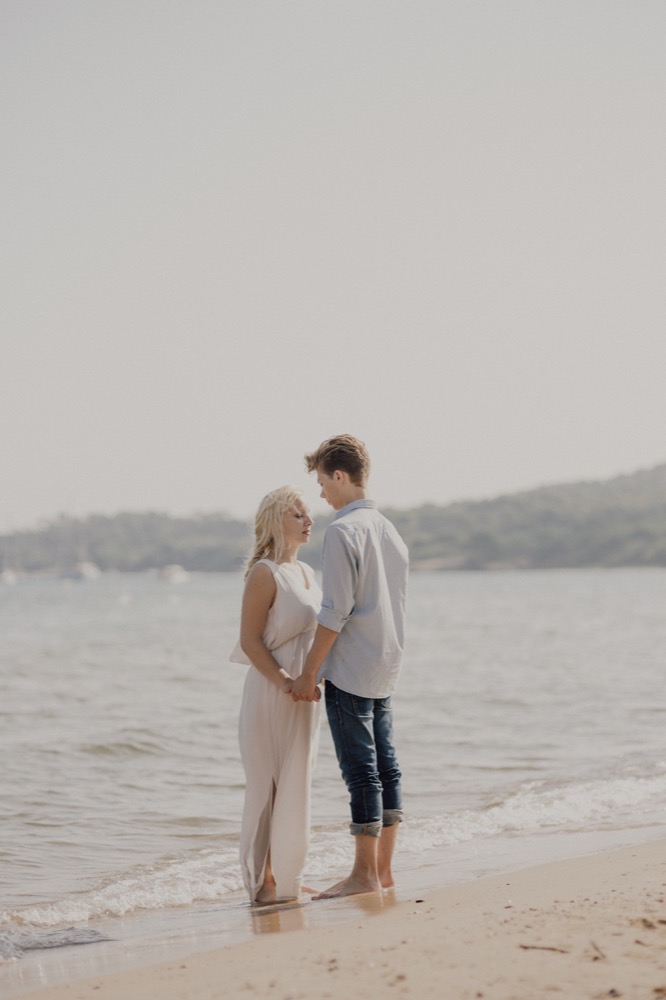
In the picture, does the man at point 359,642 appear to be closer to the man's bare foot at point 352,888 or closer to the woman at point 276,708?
the man's bare foot at point 352,888

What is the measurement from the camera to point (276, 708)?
5.07 m

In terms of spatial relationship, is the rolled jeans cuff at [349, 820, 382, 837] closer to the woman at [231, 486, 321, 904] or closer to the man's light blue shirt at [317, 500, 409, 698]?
the woman at [231, 486, 321, 904]

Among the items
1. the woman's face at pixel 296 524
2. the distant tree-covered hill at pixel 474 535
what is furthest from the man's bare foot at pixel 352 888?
the distant tree-covered hill at pixel 474 535

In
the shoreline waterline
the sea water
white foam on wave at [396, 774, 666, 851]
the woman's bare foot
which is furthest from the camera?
white foam on wave at [396, 774, 666, 851]

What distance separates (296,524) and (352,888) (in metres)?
1.71

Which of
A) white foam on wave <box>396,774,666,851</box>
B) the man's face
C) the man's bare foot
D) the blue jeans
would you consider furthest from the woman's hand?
white foam on wave <box>396,774,666,851</box>

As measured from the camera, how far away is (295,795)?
5105mm

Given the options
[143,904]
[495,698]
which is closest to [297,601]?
[143,904]

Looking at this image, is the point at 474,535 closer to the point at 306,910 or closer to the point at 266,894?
the point at 266,894

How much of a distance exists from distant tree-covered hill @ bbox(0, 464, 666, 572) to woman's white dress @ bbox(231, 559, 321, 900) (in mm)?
91432

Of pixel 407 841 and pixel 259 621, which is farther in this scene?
pixel 407 841

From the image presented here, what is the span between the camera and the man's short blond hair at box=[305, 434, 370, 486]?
16.2 ft

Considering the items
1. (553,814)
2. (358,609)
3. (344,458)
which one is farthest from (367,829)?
(553,814)

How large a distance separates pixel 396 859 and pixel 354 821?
4.39ft
